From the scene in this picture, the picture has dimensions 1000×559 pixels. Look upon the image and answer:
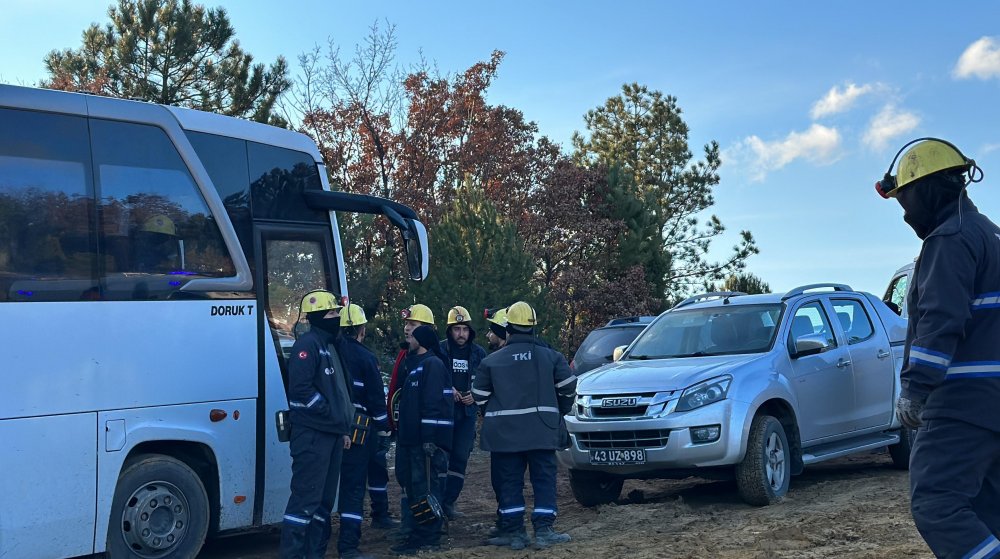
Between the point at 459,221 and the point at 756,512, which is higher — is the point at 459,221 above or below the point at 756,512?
above

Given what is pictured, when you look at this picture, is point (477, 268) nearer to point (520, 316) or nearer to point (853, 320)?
point (853, 320)

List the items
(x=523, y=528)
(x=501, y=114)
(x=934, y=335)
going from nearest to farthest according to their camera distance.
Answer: (x=934, y=335) → (x=523, y=528) → (x=501, y=114)

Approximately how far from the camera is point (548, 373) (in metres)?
8.71

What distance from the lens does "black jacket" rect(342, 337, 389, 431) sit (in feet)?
28.8

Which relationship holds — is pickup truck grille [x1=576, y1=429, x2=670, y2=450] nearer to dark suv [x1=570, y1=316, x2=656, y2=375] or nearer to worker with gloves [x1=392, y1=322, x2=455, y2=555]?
worker with gloves [x1=392, y1=322, x2=455, y2=555]

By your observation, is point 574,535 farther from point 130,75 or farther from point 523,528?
point 130,75

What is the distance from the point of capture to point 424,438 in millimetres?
8719

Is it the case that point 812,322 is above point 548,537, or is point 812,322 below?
above

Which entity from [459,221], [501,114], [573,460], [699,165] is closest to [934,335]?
[573,460]

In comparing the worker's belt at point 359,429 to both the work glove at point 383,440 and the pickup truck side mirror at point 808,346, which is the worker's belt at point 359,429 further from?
the pickup truck side mirror at point 808,346

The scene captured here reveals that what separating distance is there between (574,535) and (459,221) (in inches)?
516

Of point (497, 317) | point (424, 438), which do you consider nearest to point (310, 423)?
point (424, 438)

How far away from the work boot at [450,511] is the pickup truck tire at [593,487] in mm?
1202

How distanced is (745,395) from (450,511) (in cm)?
309
